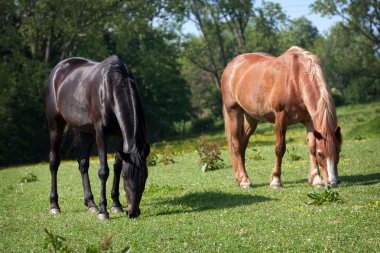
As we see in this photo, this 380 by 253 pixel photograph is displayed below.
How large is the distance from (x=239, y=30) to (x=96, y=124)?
5752 centimetres

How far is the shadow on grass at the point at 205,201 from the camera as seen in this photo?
10.1m

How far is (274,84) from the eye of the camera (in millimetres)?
11656

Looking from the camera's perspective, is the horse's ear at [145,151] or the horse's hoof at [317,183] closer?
the horse's ear at [145,151]

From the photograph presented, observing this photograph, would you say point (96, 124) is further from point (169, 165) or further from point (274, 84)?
point (169, 165)

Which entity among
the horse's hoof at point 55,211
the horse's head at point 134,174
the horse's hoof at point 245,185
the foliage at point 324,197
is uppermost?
the horse's head at point 134,174

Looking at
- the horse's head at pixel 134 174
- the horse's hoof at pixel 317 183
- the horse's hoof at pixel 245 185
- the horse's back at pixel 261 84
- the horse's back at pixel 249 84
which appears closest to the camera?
the horse's head at pixel 134 174

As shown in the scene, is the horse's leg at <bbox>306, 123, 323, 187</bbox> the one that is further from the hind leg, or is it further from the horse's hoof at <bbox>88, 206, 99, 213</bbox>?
the horse's hoof at <bbox>88, 206, 99, 213</bbox>

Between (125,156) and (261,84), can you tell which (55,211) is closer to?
(125,156)

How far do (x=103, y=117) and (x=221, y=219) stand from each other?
2788 millimetres

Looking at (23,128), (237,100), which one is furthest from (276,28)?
(237,100)

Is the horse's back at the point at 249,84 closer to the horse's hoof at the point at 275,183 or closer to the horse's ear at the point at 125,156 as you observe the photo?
the horse's hoof at the point at 275,183

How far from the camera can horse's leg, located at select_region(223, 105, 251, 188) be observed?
41.9 feet

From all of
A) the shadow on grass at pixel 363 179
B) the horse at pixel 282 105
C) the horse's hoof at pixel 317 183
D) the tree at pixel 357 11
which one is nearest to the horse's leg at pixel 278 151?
the horse at pixel 282 105

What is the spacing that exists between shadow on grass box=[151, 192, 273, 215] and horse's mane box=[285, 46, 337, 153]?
172 centimetres
